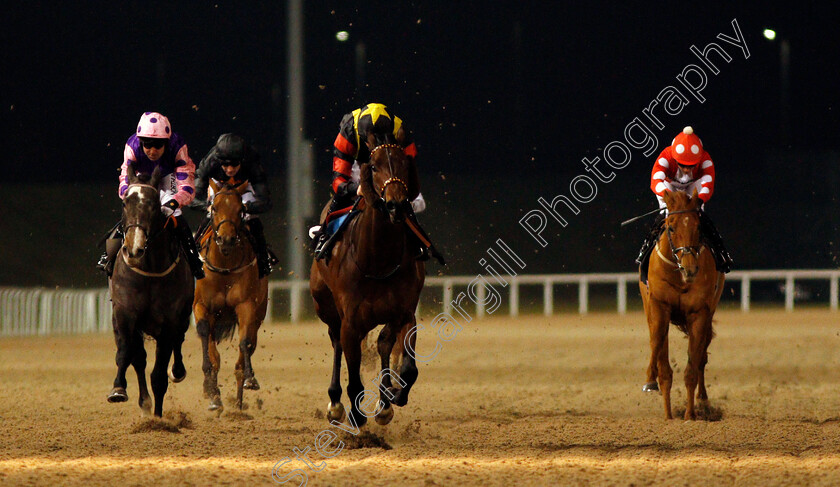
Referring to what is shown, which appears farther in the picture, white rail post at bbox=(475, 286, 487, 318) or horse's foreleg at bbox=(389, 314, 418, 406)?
white rail post at bbox=(475, 286, 487, 318)

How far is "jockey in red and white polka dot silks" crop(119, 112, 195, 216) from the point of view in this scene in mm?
7750

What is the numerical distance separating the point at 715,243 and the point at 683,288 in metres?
0.54

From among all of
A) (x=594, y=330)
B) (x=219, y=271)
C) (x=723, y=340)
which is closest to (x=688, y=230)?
(x=219, y=271)

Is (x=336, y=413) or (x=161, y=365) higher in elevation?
(x=161, y=365)

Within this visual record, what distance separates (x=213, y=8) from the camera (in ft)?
121

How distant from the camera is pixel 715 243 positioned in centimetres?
869

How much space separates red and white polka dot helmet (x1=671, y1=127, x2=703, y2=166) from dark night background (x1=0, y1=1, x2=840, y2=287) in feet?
70.9

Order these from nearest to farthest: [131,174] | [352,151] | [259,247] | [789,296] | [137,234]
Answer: [137,234]
[131,174]
[352,151]
[259,247]
[789,296]

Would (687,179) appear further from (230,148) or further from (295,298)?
(295,298)

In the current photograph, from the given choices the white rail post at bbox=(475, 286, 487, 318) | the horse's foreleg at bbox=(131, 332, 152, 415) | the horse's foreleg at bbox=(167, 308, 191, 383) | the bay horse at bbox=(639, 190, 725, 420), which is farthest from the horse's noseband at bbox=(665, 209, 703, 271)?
the white rail post at bbox=(475, 286, 487, 318)

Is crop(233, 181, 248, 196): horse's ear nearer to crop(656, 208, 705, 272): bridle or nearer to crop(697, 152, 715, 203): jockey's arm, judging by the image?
crop(656, 208, 705, 272): bridle

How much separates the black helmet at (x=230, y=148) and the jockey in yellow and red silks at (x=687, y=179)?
3309 mm

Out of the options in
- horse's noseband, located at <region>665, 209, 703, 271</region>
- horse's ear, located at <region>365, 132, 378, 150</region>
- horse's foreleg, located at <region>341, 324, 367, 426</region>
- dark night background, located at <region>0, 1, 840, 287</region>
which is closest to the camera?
horse's ear, located at <region>365, 132, 378, 150</region>

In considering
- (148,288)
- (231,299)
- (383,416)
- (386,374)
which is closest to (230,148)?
(231,299)
